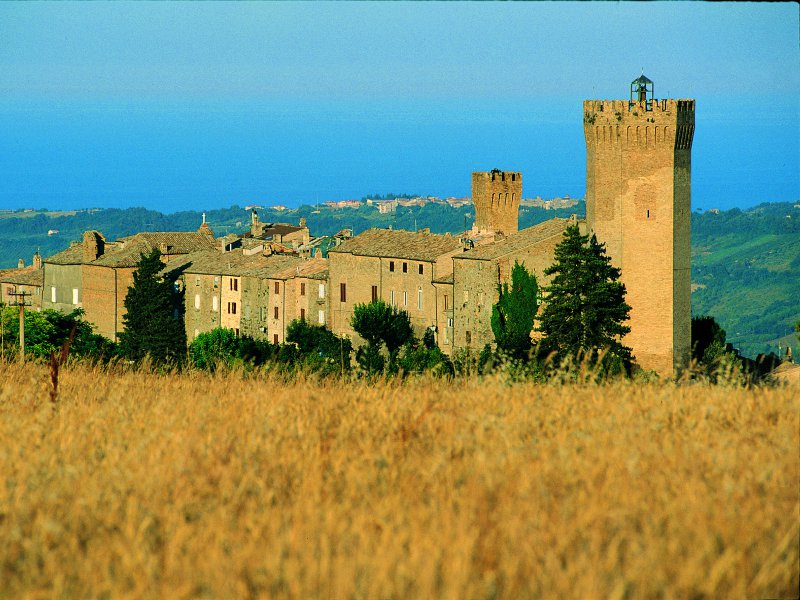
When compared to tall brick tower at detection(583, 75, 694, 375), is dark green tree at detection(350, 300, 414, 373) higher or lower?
lower

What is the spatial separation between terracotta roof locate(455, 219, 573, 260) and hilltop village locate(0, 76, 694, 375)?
0.07 m

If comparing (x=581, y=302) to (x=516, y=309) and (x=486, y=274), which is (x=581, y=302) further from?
(x=486, y=274)

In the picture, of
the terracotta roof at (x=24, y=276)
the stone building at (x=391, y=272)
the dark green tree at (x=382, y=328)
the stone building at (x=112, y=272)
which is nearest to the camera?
the dark green tree at (x=382, y=328)

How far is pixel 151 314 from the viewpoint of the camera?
61.1 m

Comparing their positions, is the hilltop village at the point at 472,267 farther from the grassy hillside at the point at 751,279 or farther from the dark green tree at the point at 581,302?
the grassy hillside at the point at 751,279

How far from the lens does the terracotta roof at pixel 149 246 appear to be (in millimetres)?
67938

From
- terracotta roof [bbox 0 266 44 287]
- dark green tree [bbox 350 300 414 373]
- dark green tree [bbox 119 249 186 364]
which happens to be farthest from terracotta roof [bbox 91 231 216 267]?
dark green tree [bbox 350 300 414 373]

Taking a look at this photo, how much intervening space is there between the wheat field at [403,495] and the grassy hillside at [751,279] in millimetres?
114555

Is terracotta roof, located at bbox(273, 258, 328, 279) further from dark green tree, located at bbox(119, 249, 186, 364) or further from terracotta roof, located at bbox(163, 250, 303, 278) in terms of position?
dark green tree, located at bbox(119, 249, 186, 364)

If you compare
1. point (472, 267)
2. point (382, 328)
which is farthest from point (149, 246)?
point (472, 267)

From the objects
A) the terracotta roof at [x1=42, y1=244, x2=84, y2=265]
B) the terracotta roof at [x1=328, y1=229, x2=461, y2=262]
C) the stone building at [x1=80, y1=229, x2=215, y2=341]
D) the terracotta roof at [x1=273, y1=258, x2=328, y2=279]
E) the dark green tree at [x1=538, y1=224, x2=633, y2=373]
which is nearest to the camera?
the dark green tree at [x1=538, y1=224, x2=633, y2=373]

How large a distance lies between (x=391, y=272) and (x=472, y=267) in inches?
231

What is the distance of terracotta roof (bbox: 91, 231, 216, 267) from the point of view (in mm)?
67938

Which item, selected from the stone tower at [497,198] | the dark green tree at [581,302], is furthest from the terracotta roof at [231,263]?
the dark green tree at [581,302]
